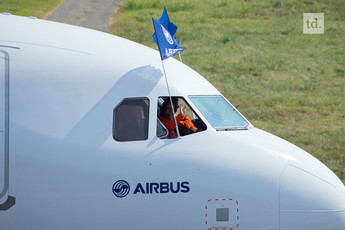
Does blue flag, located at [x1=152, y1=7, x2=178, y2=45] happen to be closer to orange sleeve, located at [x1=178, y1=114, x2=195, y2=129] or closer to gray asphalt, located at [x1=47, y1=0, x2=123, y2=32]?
orange sleeve, located at [x1=178, y1=114, x2=195, y2=129]

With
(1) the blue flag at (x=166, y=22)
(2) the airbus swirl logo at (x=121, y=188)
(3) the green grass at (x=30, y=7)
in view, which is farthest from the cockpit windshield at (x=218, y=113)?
(3) the green grass at (x=30, y=7)

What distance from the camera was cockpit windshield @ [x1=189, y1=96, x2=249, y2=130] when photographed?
33.6ft

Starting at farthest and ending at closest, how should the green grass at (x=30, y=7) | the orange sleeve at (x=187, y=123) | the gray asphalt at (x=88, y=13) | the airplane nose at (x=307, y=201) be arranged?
the green grass at (x=30, y=7) < the gray asphalt at (x=88, y=13) < the orange sleeve at (x=187, y=123) < the airplane nose at (x=307, y=201)

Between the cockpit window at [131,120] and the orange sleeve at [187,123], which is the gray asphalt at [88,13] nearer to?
the orange sleeve at [187,123]

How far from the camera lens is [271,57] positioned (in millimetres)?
33031

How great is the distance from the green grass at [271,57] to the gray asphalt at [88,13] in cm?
92

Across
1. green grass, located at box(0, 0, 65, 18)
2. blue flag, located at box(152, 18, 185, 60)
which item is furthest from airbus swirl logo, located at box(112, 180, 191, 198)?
green grass, located at box(0, 0, 65, 18)

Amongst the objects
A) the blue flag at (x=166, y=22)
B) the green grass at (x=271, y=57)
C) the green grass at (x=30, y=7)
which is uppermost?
the green grass at (x=30, y=7)

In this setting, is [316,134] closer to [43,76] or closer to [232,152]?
[232,152]

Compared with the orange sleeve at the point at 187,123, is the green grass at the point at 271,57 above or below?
above

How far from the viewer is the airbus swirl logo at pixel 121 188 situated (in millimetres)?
9500

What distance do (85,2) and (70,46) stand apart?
1322 inches

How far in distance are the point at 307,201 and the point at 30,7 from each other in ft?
106

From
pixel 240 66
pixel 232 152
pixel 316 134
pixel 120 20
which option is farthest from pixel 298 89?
pixel 232 152
